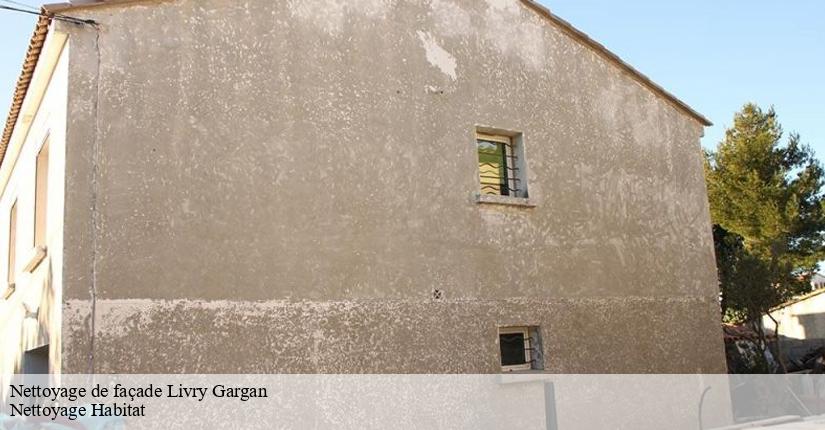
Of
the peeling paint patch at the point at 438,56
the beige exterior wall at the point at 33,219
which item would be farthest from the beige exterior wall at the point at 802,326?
the beige exterior wall at the point at 33,219

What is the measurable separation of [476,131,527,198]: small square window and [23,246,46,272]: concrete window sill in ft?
17.5

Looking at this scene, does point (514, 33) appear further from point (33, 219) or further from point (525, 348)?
point (33, 219)

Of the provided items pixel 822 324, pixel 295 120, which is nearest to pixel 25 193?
pixel 295 120

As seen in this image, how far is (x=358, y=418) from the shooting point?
8297mm

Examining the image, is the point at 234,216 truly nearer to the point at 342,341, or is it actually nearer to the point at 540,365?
the point at 342,341

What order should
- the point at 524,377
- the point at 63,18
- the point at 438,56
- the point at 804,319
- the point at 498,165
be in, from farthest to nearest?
the point at 804,319, the point at 498,165, the point at 438,56, the point at 524,377, the point at 63,18

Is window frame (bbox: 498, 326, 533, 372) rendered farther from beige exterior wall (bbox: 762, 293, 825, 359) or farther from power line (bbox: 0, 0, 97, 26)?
beige exterior wall (bbox: 762, 293, 825, 359)

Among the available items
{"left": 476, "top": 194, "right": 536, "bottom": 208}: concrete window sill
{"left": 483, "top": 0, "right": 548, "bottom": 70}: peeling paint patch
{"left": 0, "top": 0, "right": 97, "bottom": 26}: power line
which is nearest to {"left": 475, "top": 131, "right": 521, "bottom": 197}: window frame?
{"left": 476, "top": 194, "right": 536, "bottom": 208}: concrete window sill

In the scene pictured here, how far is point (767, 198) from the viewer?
24266 millimetres

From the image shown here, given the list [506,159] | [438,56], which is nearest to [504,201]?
[506,159]

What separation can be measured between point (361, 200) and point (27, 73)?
157 inches

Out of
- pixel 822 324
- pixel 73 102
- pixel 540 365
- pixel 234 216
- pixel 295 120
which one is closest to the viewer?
pixel 73 102

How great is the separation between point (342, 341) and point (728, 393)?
689 cm

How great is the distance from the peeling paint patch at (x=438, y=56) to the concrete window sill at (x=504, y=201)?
5.36ft
